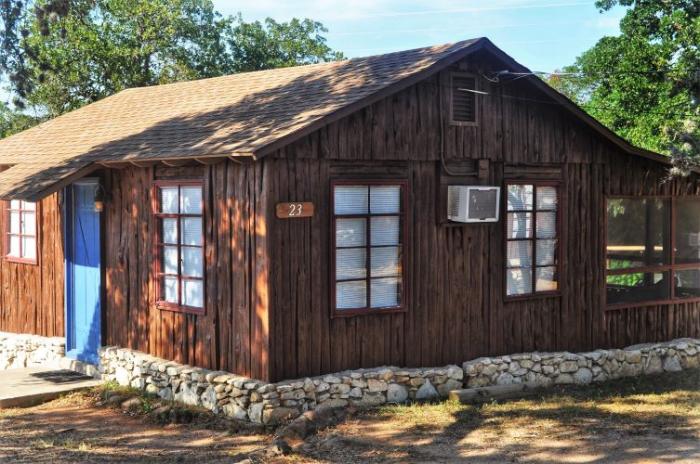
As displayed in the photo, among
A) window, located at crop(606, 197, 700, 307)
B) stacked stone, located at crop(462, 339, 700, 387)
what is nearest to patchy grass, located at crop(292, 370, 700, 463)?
stacked stone, located at crop(462, 339, 700, 387)

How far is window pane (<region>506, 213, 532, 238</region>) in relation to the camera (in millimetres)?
12484

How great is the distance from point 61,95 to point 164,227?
803 inches

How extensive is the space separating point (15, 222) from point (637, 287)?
10.2 m

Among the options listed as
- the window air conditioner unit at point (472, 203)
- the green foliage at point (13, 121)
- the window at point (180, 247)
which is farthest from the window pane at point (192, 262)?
the green foliage at point (13, 121)

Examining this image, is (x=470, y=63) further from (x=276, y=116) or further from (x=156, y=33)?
(x=156, y=33)

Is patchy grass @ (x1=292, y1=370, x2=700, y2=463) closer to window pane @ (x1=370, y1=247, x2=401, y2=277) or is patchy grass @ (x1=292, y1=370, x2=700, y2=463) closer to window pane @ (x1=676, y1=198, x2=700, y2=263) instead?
window pane @ (x1=370, y1=247, x2=401, y2=277)

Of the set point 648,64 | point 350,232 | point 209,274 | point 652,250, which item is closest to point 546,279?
point 652,250

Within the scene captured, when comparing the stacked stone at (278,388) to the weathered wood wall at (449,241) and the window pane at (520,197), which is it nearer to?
the weathered wood wall at (449,241)

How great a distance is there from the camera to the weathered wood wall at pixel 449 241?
10.6m

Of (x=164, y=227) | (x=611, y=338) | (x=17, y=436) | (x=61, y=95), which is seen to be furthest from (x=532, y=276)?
(x=61, y=95)

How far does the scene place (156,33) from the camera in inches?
1243

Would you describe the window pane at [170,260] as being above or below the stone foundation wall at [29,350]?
above

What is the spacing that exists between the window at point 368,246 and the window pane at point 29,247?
6311 millimetres

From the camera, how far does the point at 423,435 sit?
32.8ft
